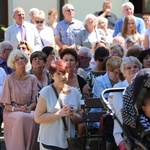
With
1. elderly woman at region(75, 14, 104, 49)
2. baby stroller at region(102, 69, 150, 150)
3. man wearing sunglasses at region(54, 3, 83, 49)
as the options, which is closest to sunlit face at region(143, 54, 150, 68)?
baby stroller at region(102, 69, 150, 150)

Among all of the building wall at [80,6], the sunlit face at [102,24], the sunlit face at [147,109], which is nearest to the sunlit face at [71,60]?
the sunlit face at [147,109]

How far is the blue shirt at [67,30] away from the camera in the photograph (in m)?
12.9

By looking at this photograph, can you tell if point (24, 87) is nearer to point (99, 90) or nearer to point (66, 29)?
point (99, 90)

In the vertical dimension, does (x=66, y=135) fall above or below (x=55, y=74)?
below

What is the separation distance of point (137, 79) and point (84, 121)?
6.23 ft

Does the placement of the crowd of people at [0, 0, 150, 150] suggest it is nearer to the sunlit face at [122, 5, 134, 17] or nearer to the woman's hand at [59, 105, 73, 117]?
the woman's hand at [59, 105, 73, 117]

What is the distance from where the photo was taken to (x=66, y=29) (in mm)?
13000

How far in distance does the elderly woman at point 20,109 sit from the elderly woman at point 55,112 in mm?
1064

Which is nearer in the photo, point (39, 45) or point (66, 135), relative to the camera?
point (66, 135)

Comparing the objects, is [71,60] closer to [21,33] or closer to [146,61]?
[146,61]

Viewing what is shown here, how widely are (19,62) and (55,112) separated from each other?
1709 millimetres

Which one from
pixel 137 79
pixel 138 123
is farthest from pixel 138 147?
pixel 137 79

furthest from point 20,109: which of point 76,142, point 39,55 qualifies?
point 76,142

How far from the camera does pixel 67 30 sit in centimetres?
1297
